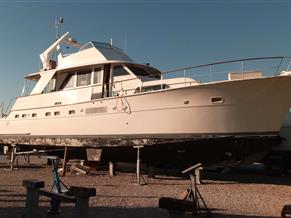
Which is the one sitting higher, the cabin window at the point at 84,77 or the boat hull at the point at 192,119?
the cabin window at the point at 84,77

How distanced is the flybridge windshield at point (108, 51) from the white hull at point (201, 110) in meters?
2.63

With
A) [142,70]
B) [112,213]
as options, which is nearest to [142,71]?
[142,70]

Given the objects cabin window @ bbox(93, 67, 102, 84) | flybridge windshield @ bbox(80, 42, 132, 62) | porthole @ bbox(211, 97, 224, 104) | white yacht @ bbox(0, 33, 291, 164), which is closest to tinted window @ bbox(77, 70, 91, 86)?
white yacht @ bbox(0, 33, 291, 164)

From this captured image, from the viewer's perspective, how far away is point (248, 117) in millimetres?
11203

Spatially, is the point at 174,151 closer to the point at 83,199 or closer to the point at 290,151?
the point at 290,151

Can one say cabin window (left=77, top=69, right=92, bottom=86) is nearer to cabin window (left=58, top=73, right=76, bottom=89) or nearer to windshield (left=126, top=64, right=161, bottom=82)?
cabin window (left=58, top=73, right=76, bottom=89)

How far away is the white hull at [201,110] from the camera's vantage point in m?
11.1

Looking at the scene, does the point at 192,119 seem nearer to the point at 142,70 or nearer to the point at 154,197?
the point at 154,197

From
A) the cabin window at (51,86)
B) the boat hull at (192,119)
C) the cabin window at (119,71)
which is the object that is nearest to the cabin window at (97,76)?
the cabin window at (119,71)

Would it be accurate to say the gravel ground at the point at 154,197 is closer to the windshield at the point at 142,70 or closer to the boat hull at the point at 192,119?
the boat hull at the point at 192,119

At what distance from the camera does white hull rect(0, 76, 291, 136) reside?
1110 centimetres

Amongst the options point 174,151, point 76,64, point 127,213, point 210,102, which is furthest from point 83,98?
point 127,213

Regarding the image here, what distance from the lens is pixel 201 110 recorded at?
11.4 metres

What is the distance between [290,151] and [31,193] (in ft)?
41.3
